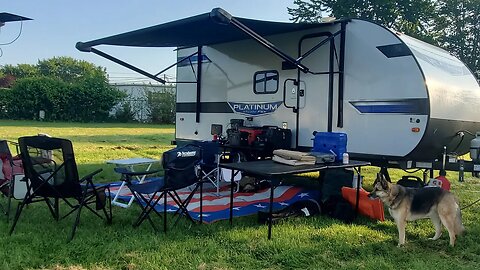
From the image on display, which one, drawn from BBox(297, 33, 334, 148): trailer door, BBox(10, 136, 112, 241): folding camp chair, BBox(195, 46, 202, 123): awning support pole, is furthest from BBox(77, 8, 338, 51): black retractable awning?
BBox(10, 136, 112, 241): folding camp chair

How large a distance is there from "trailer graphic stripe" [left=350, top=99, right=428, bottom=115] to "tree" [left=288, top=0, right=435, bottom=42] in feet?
65.8

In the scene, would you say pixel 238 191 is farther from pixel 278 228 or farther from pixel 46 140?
pixel 46 140

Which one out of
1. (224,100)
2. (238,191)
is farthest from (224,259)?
(224,100)

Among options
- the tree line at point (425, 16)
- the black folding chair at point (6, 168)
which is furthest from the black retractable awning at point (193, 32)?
the tree line at point (425, 16)

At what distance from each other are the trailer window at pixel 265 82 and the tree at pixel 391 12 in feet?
61.6

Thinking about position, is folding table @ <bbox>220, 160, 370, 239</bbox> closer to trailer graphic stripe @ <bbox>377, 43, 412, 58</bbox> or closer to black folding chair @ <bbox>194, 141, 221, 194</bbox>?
trailer graphic stripe @ <bbox>377, 43, 412, 58</bbox>

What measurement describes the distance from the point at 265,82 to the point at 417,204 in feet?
11.9

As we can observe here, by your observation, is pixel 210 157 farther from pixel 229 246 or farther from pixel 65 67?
pixel 65 67

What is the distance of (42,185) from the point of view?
421cm

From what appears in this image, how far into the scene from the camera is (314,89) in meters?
6.62

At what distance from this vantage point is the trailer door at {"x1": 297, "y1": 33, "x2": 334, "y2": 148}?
21.0ft

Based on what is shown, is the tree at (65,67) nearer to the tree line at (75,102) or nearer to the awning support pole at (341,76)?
the tree line at (75,102)

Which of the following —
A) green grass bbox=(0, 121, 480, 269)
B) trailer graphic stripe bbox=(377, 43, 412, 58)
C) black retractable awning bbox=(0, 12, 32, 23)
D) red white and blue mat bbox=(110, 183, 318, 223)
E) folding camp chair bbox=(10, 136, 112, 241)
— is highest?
black retractable awning bbox=(0, 12, 32, 23)

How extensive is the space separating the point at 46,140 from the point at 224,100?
4.39 metres
